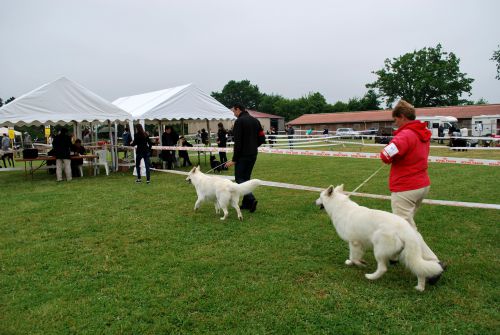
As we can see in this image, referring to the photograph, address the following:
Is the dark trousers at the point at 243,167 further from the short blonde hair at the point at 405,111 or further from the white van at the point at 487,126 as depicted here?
the white van at the point at 487,126

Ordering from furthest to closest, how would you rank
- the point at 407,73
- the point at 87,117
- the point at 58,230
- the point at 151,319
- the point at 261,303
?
the point at 407,73 < the point at 87,117 < the point at 58,230 < the point at 261,303 < the point at 151,319

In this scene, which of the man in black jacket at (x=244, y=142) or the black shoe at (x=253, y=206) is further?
the black shoe at (x=253, y=206)

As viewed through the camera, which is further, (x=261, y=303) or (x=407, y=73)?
(x=407, y=73)

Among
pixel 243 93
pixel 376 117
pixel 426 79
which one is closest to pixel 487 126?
pixel 376 117

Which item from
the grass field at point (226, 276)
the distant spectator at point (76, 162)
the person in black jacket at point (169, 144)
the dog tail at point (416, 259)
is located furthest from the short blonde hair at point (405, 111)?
the distant spectator at point (76, 162)

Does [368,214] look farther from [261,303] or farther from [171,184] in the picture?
[171,184]

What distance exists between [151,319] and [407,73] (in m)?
69.3

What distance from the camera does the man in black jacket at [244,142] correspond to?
691 cm

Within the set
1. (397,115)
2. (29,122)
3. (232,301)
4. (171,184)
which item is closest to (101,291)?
(232,301)

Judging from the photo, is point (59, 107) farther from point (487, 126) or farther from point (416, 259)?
point (487, 126)

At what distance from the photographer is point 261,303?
11.6 ft

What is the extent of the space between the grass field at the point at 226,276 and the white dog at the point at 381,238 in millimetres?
255

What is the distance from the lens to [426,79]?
60.8 meters

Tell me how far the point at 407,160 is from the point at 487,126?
36.8 meters
